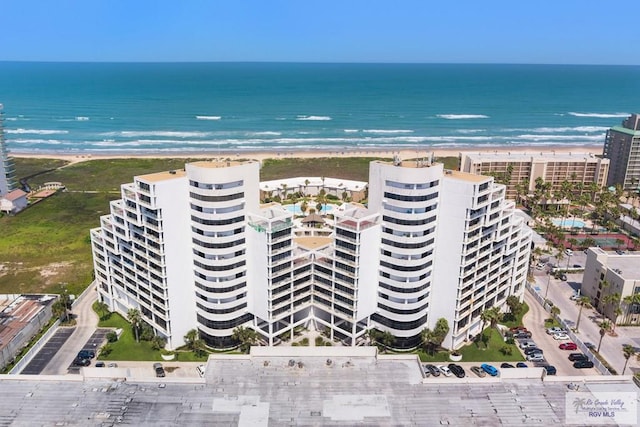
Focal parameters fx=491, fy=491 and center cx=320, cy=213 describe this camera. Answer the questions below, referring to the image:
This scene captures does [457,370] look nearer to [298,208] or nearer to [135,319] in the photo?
[135,319]

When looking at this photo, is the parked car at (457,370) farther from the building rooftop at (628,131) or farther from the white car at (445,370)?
the building rooftop at (628,131)

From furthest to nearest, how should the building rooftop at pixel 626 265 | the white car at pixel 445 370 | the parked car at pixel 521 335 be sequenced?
the building rooftop at pixel 626 265 → the parked car at pixel 521 335 → the white car at pixel 445 370

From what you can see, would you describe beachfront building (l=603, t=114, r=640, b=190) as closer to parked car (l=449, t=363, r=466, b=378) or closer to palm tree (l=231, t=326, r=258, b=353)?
parked car (l=449, t=363, r=466, b=378)

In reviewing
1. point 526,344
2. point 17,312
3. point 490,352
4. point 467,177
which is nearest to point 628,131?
point 526,344

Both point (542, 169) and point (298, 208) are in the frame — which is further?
point (542, 169)

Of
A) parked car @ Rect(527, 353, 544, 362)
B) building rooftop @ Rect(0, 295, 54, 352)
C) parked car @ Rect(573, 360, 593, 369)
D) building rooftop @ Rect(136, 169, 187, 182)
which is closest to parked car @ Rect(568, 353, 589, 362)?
parked car @ Rect(573, 360, 593, 369)

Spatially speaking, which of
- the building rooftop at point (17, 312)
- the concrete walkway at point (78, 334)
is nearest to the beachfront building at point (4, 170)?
the building rooftop at point (17, 312)

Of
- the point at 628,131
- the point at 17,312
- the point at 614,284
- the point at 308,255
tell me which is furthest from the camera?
the point at 628,131
